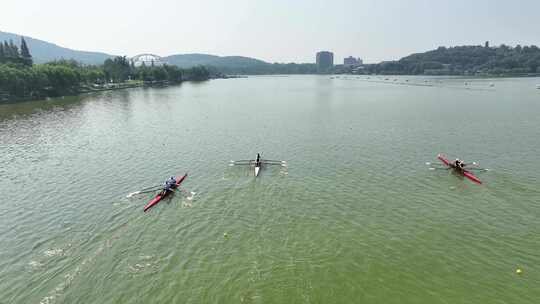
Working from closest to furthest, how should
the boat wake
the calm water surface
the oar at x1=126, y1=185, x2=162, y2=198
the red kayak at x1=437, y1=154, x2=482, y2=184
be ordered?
1. the boat wake
2. the calm water surface
3. the oar at x1=126, y1=185, x2=162, y2=198
4. the red kayak at x1=437, y1=154, x2=482, y2=184

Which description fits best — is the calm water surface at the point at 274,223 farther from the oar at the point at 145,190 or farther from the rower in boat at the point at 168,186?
the oar at the point at 145,190

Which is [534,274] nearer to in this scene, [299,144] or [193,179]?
[193,179]

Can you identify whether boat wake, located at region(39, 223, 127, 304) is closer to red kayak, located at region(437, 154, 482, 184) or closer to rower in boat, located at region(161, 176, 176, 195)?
rower in boat, located at region(161, 176, 176, 195)

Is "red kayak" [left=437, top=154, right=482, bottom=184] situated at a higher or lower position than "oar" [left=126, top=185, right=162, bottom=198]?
higher

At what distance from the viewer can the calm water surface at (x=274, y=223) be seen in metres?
19.0

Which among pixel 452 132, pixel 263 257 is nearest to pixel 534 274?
pixel 263 257

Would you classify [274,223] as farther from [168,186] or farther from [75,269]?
[75,269]

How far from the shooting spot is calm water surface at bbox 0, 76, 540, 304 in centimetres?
1905

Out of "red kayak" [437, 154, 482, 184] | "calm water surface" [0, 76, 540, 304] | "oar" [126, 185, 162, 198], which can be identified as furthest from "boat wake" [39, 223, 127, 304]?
"red kayak" [437, 154, 482, 184]

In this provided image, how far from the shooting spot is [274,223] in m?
26.2

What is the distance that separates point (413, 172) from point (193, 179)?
87.5 ft

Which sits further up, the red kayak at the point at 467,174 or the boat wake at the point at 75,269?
the red kayak at the point at 467,174

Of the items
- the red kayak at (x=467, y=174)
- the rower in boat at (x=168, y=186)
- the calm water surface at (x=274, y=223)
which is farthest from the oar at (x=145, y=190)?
the red kayak at (x=467, y=174)

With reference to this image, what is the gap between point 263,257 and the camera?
859 inches
